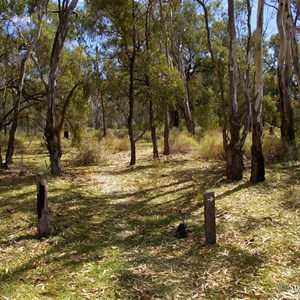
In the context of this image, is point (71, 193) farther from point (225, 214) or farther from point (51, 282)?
point (51, 282)

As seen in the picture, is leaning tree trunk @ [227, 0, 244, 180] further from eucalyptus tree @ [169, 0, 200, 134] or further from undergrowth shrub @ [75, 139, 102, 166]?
eucalyptus tree @ [169, 0, 200, 134]

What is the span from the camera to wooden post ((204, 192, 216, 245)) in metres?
4.36

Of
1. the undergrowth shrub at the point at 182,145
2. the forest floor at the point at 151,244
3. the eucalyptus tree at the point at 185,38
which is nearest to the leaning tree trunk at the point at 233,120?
the forest floor at the point at 151,244

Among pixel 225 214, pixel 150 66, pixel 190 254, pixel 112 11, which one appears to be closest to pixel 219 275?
pixel 190 254

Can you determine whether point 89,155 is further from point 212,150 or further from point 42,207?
point 42,207

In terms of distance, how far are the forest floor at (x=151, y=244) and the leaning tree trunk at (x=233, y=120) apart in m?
0.39

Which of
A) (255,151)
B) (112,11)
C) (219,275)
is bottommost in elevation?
(219,275)

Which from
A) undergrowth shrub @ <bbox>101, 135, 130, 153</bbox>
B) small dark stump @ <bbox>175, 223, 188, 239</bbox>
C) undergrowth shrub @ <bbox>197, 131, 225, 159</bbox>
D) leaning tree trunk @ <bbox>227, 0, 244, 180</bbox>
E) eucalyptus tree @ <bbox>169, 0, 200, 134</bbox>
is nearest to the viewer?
small dark stump @ <bbox>175, 223, 188, 239</bbox>

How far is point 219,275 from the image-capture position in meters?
3.64

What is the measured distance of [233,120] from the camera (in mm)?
8008

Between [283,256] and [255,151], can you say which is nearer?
[283,256]

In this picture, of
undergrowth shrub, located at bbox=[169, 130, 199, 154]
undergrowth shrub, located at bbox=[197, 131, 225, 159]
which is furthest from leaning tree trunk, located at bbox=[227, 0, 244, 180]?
undergrowth shrub, located at bbox=[169, 130, 199, 154]

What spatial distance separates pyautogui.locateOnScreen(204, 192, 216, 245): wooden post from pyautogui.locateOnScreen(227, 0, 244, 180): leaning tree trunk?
3.98 m

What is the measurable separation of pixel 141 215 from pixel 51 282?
104 inches
